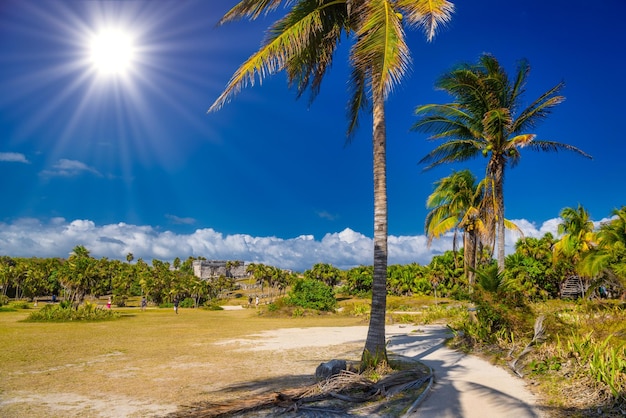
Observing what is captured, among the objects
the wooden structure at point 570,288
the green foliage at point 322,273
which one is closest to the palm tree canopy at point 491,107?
the wooden structure at point 570,288

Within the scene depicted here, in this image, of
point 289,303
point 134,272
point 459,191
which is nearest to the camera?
point 459,191

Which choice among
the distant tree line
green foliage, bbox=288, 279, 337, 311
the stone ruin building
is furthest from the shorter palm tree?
the stone ruin building

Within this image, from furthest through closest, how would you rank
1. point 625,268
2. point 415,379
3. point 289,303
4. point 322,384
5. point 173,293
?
point 173,293
point 289,303
point 625,268
point 415,379
point 322,384

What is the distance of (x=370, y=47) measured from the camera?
8.27m

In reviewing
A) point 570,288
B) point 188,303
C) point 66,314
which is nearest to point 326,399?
point 66,314

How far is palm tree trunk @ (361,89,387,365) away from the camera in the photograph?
29.8ft

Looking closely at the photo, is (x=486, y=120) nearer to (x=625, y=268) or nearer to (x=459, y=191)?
(x=625, y=268)

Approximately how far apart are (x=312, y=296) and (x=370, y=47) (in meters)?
29.9

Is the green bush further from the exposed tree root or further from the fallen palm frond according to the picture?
the exposed tree root

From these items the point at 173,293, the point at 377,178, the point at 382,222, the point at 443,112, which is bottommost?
the point at 173,293

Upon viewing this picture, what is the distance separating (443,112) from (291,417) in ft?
49.6

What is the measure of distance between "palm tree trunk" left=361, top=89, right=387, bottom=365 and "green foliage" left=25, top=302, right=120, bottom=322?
27374mm

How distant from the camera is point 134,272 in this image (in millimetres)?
83062

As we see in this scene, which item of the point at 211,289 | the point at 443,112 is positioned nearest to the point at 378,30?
the point at 443,112
